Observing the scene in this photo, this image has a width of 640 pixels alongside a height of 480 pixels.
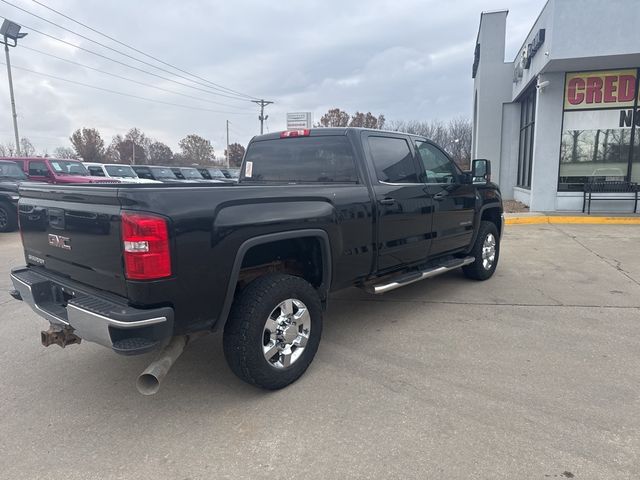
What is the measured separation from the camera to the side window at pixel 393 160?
4355mm

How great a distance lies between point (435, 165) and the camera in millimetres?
5285

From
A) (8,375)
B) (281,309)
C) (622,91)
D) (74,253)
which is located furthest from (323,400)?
(622,91)

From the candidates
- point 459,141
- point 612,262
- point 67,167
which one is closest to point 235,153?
point 459,141

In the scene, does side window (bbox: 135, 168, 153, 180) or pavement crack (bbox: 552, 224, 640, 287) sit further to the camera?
side window (bbox: 135, 168, 153, 180)

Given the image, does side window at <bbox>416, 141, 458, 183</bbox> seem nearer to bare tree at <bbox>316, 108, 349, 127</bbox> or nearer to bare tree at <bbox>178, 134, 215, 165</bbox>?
bare tree at <bbox>316, 108, 349, 127</bbox>

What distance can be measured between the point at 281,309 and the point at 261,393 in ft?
2.04

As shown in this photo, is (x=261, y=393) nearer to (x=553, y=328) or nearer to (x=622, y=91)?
(x=553, y=328)

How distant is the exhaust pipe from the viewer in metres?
2.68

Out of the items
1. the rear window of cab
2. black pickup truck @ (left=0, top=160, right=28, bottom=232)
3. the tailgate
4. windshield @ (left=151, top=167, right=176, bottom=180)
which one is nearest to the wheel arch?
the rear window of cab

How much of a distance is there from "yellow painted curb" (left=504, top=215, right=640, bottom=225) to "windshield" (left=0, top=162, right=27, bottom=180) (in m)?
13.5

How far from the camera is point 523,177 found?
16.5 metres

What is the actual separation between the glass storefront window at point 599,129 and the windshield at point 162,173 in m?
17.7

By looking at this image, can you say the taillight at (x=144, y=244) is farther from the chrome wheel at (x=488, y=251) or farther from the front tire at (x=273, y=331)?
the chrome wheel at (x=488, y=251)

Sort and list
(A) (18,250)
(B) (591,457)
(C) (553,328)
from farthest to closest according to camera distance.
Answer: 1. (A) (18,250)
2. (C) (553,328)
3. (B) (591,457)
